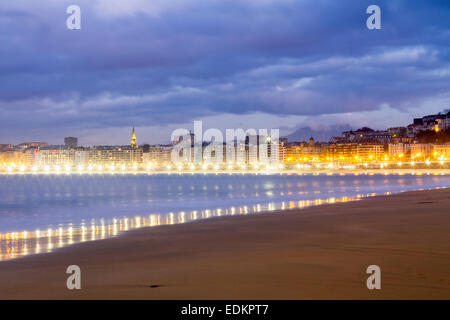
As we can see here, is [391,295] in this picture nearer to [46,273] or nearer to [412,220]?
[46,273]

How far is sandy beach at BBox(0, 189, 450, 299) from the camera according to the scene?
6.76 metres

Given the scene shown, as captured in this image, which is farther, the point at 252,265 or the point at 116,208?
the point at 116,208

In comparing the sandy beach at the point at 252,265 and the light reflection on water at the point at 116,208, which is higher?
the sandy beach at the point at 252,265

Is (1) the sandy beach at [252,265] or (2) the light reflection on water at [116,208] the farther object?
(2) the light reflection on water at [116,208]

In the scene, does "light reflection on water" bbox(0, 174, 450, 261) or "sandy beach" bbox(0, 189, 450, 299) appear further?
"light reflection on water" bbox(0, 174, 450, 261)

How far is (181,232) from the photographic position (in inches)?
555

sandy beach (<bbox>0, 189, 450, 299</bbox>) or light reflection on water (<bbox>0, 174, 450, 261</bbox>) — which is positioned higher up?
sandy beach (<bbox>0, 189, 450, 299</bbox>)

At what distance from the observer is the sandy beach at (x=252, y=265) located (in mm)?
6758

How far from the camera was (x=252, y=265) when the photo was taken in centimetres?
852

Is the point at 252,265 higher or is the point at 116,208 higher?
the point at 252,265
